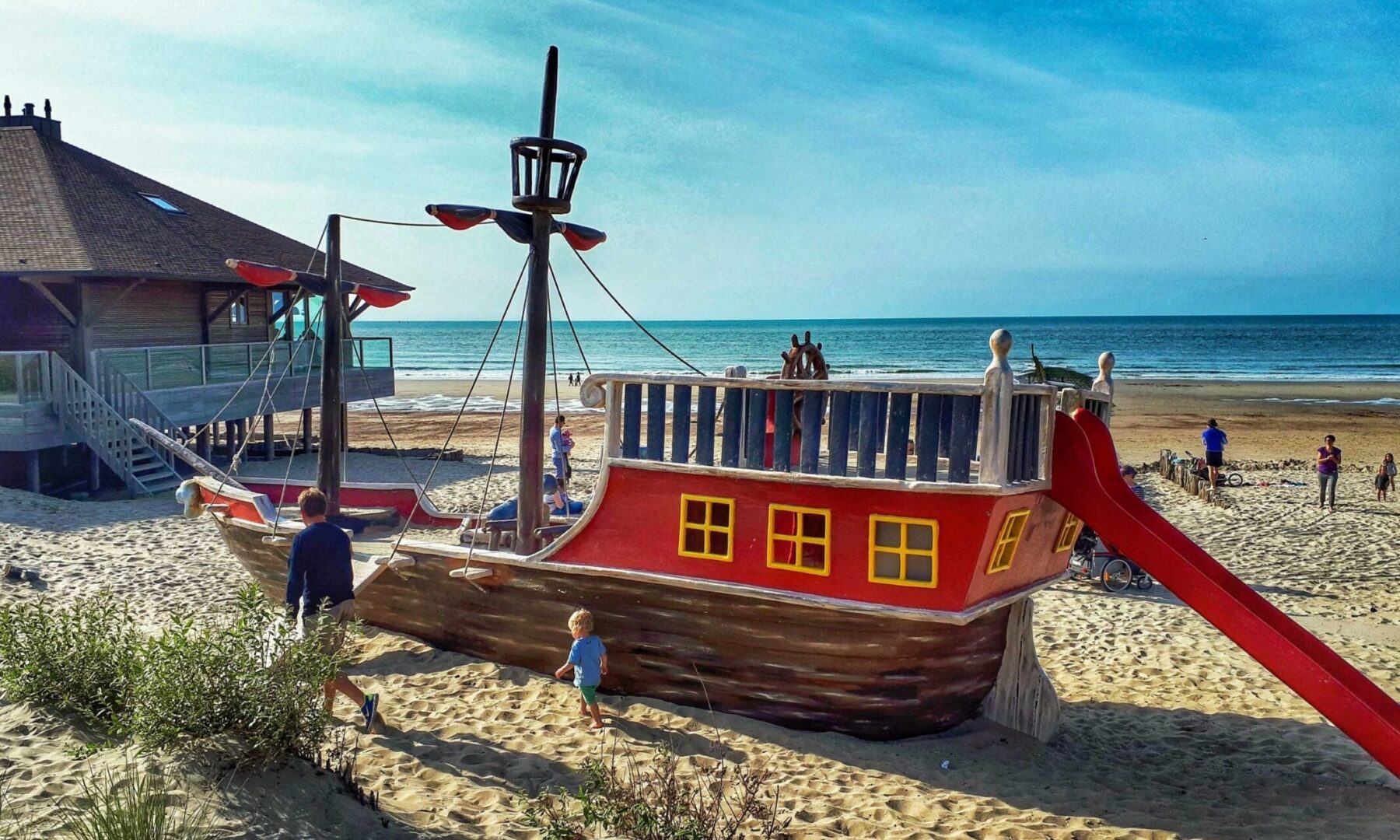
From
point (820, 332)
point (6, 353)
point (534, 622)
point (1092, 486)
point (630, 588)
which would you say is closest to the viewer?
point (1092, 486)

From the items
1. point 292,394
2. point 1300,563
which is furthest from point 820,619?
point 292,394

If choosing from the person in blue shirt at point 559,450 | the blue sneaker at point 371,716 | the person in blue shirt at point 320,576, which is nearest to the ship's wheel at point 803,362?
the person in blue shirt at point 320,576

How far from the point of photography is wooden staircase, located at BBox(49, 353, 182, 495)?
16938 millimetres

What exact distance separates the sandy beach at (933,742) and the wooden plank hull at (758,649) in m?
0.18

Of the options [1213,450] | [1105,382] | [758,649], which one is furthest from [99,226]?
[1213,450]

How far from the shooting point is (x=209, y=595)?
11289 mm

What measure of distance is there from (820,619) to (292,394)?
18.9 metres

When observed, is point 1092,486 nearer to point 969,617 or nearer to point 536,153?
point 969,617

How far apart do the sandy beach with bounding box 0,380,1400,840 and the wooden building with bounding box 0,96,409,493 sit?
123 inches

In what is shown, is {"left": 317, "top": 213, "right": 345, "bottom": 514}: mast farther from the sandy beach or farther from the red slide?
the red slide

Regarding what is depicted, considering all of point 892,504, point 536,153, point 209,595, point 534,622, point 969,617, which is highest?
point 536,153

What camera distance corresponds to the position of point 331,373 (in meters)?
10.7

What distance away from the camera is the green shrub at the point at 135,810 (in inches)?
172

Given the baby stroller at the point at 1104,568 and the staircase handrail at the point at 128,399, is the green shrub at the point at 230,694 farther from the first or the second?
the staircase handrail at the point at 128,399
